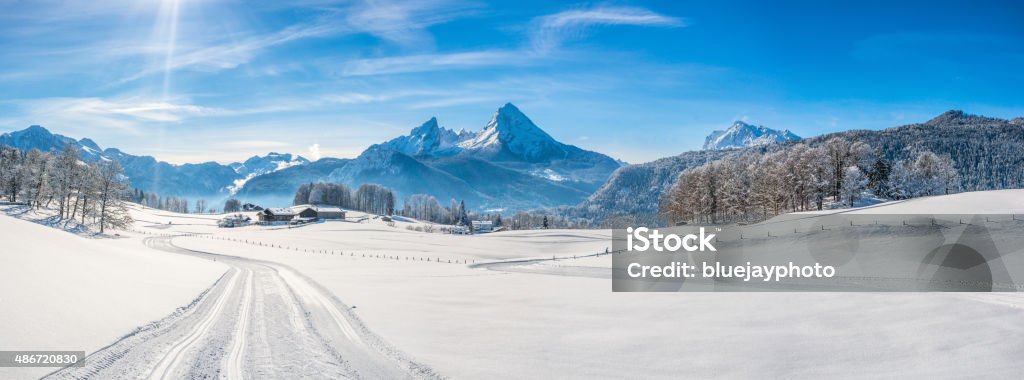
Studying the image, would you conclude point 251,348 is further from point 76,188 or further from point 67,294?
point 76,188

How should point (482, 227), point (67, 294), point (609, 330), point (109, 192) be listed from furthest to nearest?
1. point (482, 227)
2. point (109, 192)
3. point (609, 330)
4. point (67, 294)

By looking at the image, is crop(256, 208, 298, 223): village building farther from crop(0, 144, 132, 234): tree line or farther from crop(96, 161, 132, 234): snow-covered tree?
crop(96, 161, 132, 234): snow-covered tree

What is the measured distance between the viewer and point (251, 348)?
13.0m

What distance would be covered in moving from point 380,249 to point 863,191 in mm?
69609

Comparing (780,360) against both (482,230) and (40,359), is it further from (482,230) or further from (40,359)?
(482,230)

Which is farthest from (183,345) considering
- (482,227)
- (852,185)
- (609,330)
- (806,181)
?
(482,227)

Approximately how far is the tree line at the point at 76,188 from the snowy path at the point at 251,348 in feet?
242

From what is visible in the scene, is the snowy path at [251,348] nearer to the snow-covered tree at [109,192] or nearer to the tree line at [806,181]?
the tree line at [806,181]

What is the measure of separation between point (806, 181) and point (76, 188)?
11052cm

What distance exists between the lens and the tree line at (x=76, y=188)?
7325cm

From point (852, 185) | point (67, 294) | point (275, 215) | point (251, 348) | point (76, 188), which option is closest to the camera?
point (251, 348)

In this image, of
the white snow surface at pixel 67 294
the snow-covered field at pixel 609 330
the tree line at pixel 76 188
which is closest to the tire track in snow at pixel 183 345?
the snow-covered field at pixel 609 330

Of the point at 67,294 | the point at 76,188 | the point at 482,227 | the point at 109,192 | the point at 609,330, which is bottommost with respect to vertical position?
the point at 609,330

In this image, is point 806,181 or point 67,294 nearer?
point 67,294
